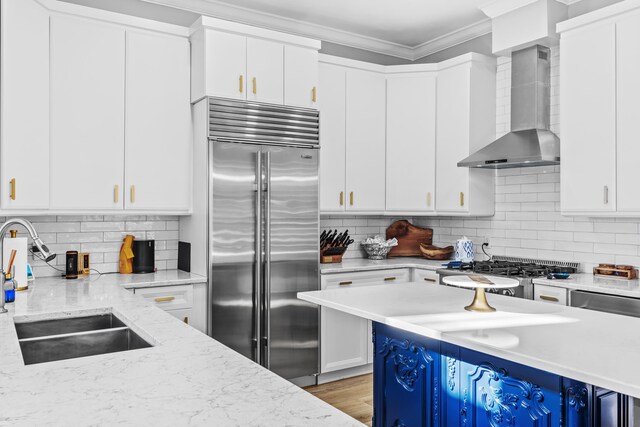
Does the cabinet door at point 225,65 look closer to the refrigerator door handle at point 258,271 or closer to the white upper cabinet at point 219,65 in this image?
the white upper cabinet at point 219,65

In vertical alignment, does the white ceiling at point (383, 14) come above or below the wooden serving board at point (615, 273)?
above

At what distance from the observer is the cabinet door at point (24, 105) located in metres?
2.89

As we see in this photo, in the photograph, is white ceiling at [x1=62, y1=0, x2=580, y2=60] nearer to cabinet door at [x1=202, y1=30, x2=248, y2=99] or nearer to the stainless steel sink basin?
cabinet door at [x1=202, y1=30, x2=248, y2=99]

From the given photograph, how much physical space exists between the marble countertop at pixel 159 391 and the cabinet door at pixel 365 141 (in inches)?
115

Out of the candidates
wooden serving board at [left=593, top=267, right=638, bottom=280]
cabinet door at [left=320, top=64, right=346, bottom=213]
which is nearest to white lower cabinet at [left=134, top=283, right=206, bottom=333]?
cabinet door at [left=320, top=64, right=346, bottom=213]

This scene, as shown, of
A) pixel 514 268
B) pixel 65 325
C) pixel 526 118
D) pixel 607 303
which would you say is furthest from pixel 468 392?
pixel 526 118

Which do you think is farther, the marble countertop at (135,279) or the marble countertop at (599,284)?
the marble countertop at (135,279)

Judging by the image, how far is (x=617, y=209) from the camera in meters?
3.42

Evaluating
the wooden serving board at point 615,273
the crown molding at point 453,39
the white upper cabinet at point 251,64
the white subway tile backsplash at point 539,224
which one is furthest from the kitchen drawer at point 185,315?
the crown molding at point 453,39

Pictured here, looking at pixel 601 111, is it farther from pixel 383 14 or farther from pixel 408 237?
pixel 408 237

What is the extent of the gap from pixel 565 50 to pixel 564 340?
8.72 ft

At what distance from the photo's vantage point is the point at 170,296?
3.55m

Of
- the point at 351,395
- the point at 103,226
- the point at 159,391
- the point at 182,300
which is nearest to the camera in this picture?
the point at 159,391

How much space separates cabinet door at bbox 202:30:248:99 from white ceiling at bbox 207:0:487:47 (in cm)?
61
